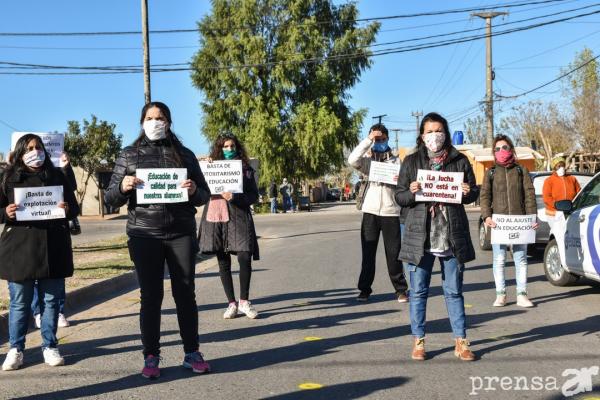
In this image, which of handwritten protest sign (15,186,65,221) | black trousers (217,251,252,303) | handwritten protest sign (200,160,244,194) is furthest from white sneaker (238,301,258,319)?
handwritten protest sign (15,186,65,221)

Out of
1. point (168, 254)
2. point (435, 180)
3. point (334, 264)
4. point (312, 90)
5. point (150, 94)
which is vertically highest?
point (312, 90)

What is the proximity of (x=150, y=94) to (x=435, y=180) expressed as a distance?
569 inches

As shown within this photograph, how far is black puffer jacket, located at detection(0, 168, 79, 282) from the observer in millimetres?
5355

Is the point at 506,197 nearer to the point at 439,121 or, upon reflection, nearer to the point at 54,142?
the point at 439,121

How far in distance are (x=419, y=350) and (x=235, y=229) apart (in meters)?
2.66

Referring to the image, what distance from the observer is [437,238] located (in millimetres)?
5309

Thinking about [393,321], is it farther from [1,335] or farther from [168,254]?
[1,335]

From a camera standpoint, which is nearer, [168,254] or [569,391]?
Result: [569,391]

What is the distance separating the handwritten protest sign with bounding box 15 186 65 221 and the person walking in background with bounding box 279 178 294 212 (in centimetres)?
3113

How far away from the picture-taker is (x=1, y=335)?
6.77 m

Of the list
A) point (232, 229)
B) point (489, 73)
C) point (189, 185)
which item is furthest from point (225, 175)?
point (489, 73)

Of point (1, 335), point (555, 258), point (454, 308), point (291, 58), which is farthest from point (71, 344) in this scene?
point (291, 58)

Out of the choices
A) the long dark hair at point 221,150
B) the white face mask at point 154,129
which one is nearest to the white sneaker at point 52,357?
the white face mask at point 154,129

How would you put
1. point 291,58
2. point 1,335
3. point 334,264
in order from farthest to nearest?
point 291,58, point 334,264, point 1,335
